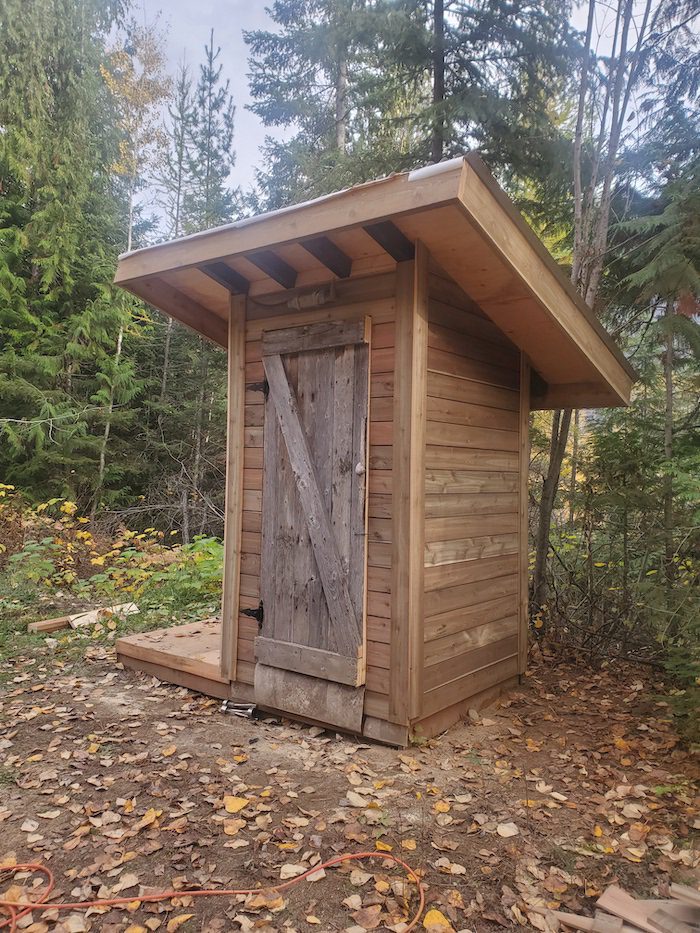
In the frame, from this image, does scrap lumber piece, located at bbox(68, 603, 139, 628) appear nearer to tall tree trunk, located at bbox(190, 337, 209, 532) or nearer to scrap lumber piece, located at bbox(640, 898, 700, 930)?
tall tree trunk, located at bbox(190, 337, 209, 532)

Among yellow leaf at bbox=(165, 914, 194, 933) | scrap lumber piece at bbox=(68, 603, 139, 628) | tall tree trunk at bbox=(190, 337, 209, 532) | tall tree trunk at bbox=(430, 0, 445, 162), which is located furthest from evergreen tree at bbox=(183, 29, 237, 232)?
yellow leaf at bbox=(165, 914, 194, 933)

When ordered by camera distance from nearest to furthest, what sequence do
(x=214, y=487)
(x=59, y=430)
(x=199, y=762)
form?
(x=199, y=762)
(x=59, y=430)
(x=214, y=487)

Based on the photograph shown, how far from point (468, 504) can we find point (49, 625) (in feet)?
13.9

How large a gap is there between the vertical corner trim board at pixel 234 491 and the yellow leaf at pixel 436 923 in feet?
7.38

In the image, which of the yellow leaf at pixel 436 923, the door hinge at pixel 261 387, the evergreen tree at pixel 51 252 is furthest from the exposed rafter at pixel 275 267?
the evergreen tree at pixel 51 252

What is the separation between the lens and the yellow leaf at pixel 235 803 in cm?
278

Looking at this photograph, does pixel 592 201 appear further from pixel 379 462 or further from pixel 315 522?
pixel 315 522

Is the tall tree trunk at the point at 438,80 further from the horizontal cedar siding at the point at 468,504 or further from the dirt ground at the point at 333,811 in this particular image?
the dirt ground at the point at 333,811

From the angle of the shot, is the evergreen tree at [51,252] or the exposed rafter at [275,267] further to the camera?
the evergreen tree at [51,252]

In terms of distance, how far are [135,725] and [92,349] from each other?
7582 millimetres

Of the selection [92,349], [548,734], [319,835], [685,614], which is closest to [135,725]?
[319,835]

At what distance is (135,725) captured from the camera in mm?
3762

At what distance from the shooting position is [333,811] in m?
2.76

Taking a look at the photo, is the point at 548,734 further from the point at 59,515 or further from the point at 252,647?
the point at 59,515
